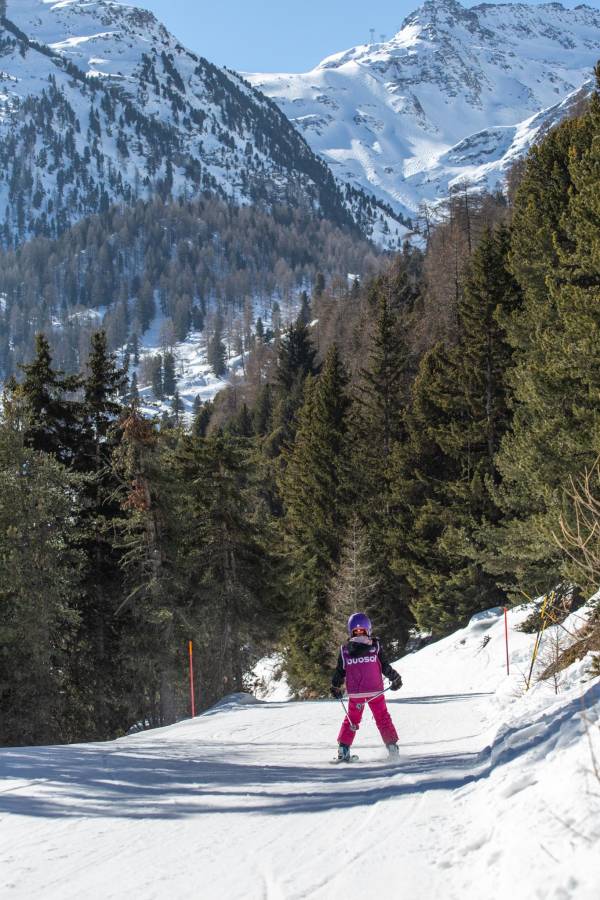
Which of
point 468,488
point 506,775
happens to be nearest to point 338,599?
point 468,488

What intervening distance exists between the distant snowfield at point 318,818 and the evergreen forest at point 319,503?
5804mm

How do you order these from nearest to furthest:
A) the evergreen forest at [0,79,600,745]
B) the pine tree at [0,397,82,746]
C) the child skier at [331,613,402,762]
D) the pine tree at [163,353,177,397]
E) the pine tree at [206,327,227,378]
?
1. the child skier at [331,613,402,762]
2. the evergreen forest at [0,79,600,745]
3. the pine tree at [0,397,82,746]
4. the pine tree at [163,353,177,397]
5. the pine tree at [206,327,227,378]

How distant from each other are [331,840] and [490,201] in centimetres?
8442

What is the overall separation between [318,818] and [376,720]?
256 centimetres

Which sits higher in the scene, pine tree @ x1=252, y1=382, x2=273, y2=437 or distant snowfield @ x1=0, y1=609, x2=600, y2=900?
distant snowfield @ x1=0, y1=609, x2=600, y2=900

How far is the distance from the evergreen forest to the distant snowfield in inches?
229

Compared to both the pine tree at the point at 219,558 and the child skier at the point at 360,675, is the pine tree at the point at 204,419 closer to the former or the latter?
the pine tree at the point at 219,558

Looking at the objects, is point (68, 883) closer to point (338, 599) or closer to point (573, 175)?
point (573, 175)

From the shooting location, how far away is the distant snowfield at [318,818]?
3.83 metres

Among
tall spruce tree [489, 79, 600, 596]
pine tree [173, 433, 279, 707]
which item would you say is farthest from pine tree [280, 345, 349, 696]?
tall spruce tree [489, 79, 600, 596]

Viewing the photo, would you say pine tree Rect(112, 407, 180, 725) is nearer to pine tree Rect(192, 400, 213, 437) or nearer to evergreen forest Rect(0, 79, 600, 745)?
evergreen forest Rect(0, 79, 600, 745)

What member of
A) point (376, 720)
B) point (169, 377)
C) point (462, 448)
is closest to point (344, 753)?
point (376, 720)

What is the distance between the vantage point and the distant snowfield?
→ 3832mm

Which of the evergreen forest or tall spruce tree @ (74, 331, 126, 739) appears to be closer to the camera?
the evergreen forest
